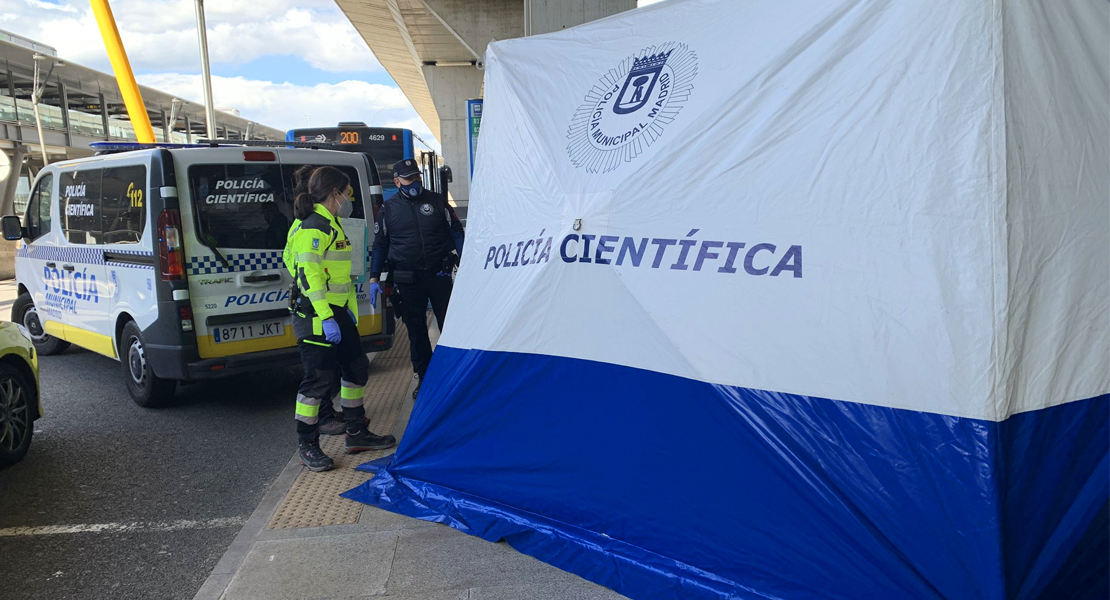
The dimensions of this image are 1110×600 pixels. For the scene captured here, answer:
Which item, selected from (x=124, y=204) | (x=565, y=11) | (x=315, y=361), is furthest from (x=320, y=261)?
(x=565, y=11)

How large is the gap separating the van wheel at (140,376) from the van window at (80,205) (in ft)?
2.96

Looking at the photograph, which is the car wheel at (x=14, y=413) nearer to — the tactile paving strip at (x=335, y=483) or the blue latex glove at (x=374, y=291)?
the tactile paving strip at (x=335, y=483)

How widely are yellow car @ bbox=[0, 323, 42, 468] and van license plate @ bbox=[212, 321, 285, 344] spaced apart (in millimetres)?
1141

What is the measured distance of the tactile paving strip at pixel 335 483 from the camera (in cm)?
374

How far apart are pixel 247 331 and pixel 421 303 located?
133cm

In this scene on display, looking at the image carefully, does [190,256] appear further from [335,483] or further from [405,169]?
[335,483]

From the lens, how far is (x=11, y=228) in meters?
7.07

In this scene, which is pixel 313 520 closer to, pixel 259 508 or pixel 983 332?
pixel 259 508

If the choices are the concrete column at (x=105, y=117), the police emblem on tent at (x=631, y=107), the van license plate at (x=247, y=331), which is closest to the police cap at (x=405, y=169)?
the van license plate at (x=247, y=331)

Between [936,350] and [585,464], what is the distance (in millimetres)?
1481

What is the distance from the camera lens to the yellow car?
470 centimetres

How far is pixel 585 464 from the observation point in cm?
324

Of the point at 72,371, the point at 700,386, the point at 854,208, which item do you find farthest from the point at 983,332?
the point at 72,371

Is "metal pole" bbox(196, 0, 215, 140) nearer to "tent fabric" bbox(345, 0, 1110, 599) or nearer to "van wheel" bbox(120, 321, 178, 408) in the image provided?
"van wheel" bbox(120, 321, 178, 408)
